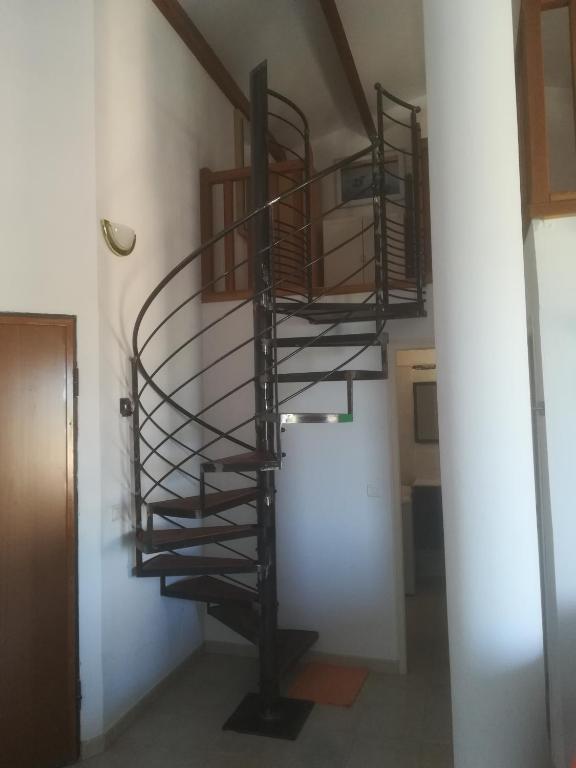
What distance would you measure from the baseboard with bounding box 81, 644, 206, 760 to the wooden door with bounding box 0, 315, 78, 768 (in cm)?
9

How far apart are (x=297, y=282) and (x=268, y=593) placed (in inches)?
A: 87.9

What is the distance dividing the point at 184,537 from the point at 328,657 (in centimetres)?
158

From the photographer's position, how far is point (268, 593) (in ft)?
9.92

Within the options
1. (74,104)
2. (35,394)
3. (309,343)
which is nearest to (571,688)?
(309,343)

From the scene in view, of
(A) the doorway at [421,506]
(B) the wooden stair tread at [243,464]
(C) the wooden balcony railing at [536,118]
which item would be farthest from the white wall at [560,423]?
(A) the doorway at [421,506]

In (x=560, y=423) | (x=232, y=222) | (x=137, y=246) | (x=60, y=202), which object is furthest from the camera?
(x=232, y=222)

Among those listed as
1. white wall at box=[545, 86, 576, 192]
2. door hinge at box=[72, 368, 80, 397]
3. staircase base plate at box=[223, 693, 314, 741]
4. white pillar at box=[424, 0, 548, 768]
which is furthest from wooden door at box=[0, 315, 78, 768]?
white wall at box=[545, 86, 576, 192]

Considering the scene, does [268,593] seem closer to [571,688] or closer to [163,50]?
[571,688]

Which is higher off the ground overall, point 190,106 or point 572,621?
point 190,106

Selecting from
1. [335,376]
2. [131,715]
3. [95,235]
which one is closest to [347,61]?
[95,235]

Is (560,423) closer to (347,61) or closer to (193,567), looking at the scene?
(193,567)

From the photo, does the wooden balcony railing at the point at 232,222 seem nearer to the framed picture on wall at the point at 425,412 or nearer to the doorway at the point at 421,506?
the doorway at the point at 421,506

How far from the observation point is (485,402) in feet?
5.73

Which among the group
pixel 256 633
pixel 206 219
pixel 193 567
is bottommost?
pixel 256 633
